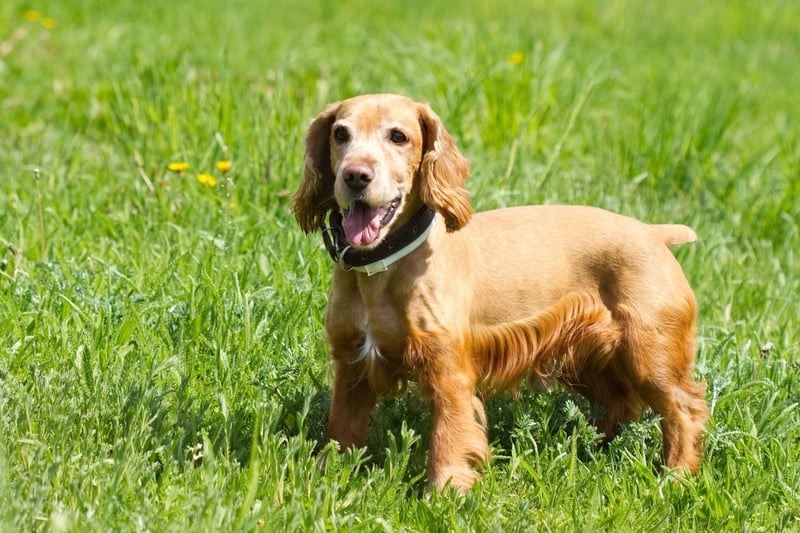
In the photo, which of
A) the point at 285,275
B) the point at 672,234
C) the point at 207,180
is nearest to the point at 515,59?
the point at 207,180

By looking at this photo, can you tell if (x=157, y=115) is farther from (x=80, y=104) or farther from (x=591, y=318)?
(x=591, y=318)

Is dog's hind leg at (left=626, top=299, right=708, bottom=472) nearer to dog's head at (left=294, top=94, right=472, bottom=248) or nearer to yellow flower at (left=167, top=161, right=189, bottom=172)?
dog's head at (left=294, top=94, right=472, bottom=248)

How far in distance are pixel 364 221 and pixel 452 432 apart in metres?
0.73

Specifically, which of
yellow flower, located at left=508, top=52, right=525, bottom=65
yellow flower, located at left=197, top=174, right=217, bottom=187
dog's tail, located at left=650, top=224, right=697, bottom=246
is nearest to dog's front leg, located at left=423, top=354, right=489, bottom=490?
dog's tail, located at left=650, top=224, right=697, bottom=246

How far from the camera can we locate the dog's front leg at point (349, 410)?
11.7 feet

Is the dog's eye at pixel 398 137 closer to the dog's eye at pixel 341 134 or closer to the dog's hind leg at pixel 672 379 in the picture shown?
the dog's eye at pixel 341 134

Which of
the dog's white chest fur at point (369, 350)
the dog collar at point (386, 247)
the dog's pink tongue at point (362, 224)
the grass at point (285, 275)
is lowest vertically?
the grass at point (285, 275)

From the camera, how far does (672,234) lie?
153 inches

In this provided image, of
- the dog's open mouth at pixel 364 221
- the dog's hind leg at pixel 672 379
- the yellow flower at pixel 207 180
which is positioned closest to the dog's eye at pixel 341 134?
the dog's open mouth at pixel 364 221

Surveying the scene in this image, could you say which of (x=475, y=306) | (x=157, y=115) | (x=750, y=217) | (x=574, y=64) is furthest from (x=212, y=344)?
(x=574, y=64)

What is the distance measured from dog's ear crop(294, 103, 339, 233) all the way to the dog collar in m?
0.12

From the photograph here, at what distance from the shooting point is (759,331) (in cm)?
460

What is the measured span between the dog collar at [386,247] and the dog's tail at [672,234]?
92 centimetres

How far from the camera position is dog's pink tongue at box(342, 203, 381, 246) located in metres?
3.21
